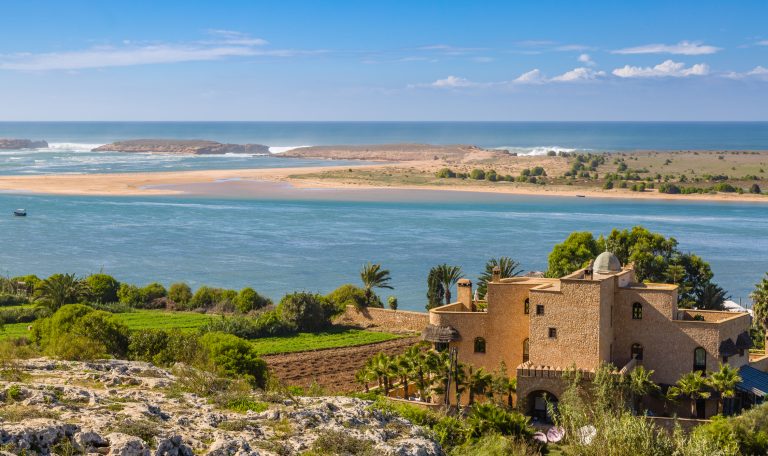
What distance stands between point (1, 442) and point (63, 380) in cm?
458

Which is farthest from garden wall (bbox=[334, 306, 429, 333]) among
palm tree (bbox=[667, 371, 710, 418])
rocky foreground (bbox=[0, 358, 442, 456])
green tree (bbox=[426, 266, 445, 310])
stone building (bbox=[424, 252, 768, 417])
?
rocky foreground (bbox=[0, 358, 442, 456])

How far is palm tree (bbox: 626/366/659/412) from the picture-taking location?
29.0 meters

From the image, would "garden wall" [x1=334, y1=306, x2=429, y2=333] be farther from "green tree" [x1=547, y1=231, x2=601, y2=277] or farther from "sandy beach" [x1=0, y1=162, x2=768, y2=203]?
"sandy beach" [x1=0, y1=162, x2=768, y2=203]

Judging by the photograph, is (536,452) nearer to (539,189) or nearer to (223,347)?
(223,347)

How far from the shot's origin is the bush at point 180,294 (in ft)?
173

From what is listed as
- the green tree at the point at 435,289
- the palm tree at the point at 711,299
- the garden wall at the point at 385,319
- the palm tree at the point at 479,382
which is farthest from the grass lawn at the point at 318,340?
the palm tree at the point at 711,299

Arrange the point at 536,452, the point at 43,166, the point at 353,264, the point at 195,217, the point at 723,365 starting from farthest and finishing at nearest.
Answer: the point at 43,166, the point at 195,217, the point at 353,264, the point at 723,365, the point at 536,452

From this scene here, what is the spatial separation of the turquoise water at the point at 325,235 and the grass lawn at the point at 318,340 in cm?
676

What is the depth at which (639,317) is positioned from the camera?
31609 mm

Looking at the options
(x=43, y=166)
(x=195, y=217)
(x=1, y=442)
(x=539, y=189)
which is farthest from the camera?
(x=43, y=166)

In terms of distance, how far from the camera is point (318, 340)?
4522cm

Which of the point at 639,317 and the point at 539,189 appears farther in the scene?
the point at 539,189

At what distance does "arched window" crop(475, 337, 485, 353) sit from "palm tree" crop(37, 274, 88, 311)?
23523 millimetres

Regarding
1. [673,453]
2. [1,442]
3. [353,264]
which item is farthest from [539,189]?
[1,442]
